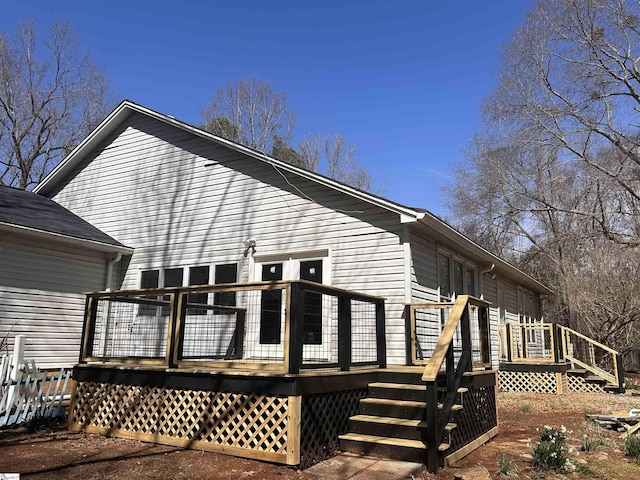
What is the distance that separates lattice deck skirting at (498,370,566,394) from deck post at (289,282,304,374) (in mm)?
10296

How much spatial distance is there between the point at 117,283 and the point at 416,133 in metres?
14.6

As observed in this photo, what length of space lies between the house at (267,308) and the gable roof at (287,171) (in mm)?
37

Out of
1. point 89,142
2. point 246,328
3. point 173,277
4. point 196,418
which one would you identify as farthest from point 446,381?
point 89,142

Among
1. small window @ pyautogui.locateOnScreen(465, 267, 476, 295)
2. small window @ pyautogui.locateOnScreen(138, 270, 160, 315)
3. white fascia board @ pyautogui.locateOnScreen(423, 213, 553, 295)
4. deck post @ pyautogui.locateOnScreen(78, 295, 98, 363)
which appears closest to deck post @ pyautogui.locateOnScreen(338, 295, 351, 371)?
white fascia board @ pyautogui.locateOnScreen(423, 213, 553, 295)

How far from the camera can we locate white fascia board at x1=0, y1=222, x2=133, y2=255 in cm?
941

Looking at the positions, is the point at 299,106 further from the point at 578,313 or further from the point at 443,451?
the point at 443,451

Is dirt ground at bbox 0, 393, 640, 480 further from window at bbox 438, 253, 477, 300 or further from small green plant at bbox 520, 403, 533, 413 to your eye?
window at bbox 438, 253, 477, 300

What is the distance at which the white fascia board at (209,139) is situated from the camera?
8047mm

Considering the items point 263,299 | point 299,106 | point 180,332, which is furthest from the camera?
point 299,106

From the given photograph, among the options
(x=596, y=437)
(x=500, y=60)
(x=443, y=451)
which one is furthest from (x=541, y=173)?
(x=443, y=451)

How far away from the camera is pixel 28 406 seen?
285 inches

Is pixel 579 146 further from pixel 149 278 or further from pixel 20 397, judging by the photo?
pixel 20 397

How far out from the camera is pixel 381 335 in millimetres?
7305

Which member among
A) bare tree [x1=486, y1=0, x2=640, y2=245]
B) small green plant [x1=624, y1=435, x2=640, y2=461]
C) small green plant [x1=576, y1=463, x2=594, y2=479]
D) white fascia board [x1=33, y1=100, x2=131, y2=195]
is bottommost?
small green plant [x1=576, y1=463, x2=594, y2=479]
